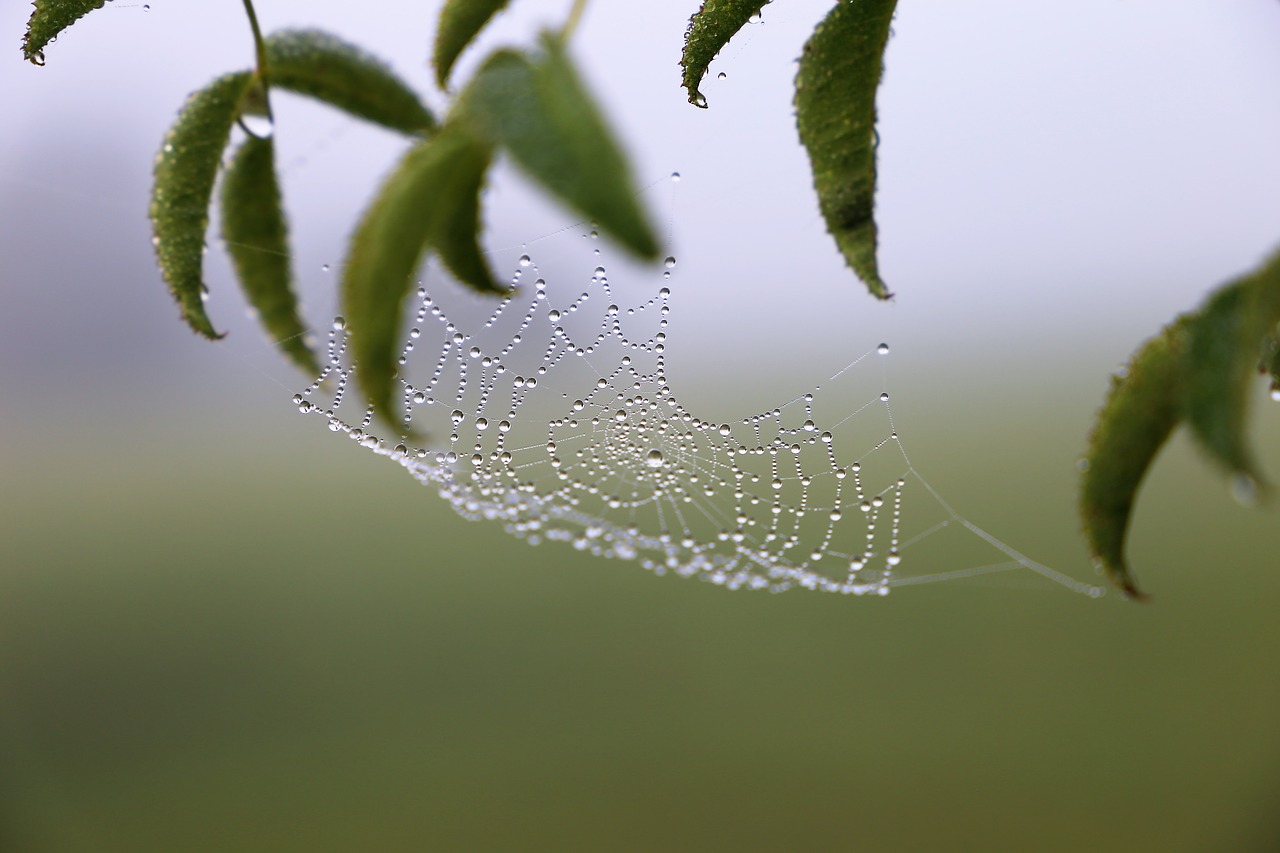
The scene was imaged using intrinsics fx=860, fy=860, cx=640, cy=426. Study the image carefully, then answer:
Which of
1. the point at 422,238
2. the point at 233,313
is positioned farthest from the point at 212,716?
the point at 422,238

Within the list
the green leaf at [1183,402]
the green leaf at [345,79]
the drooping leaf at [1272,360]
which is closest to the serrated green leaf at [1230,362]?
the green leaf at [1183,402]

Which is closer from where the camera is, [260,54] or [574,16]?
[574,16]

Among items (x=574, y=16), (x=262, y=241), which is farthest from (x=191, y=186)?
(x=574, y=16)

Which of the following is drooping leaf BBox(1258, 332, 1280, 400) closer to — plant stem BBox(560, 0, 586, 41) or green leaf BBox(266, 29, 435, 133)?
plant stem BBox(560, 0, 586, 41)

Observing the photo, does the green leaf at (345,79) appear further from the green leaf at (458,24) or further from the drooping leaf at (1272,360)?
the drooping leaf at (1272,360)

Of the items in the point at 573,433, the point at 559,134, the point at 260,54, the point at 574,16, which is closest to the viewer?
the point at 559,134

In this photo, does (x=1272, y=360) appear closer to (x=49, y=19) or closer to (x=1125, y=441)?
(x=1125, y=441)

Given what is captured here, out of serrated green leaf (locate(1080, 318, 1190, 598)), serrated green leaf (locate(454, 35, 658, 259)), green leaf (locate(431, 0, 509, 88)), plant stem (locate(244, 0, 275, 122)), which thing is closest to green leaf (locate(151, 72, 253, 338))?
plant stem (locate(244, 0, 275, 122))
